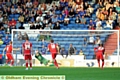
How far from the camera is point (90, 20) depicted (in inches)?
1069

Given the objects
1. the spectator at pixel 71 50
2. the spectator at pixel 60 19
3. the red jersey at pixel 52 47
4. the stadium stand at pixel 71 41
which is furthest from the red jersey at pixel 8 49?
the spectator at pixel 60 19

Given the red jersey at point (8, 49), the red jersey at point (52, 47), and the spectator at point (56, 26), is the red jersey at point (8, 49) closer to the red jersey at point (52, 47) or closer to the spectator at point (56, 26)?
the red jersey at point (52, 47)

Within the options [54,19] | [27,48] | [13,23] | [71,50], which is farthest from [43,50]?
[13,23]

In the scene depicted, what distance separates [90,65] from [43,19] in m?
5.14

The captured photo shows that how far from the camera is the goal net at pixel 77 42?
24.2 m

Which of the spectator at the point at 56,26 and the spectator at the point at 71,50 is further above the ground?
the spectator at the point at 56,26

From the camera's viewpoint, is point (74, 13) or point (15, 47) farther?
point (74, 13)

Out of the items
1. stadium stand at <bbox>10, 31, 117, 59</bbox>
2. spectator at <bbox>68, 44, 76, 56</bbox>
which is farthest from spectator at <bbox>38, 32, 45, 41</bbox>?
spectator at <bbox>68, 44, 76, 56</bbox>

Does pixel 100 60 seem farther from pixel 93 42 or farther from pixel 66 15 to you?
pixel 66 15

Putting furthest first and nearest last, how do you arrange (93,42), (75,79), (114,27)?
(114,27)
(93,42)
(75,79)

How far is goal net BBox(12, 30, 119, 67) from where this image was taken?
24.2m

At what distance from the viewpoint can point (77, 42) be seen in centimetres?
2473

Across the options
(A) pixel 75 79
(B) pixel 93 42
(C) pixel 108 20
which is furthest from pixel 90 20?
(A) pixel 75 79

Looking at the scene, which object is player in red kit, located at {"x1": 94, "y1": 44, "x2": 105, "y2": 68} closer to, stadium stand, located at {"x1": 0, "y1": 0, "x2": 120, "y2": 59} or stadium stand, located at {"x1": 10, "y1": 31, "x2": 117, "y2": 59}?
stadium stand, located at {"x1": 10, "y1": 31, "x2": 117, "y2": 59}
